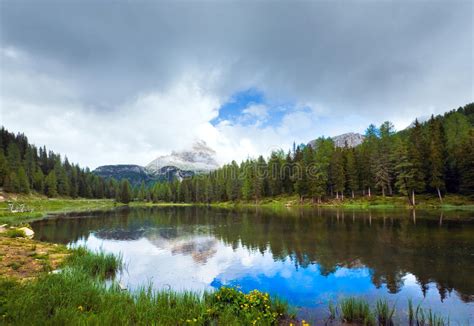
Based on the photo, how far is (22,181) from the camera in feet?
344

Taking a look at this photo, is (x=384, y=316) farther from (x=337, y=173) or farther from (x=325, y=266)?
(x=337, y=173)

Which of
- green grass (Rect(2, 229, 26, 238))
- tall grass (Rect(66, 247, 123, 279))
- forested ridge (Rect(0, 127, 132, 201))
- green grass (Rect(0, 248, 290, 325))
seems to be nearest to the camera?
green grass (Rect(0, 248, 290, 325))

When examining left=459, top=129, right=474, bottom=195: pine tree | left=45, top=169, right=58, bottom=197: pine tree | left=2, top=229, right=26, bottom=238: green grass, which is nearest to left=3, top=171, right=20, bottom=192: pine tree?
left=45, top=169, right=58, bottom=197: pine tree

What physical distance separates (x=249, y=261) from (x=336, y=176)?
233 ft

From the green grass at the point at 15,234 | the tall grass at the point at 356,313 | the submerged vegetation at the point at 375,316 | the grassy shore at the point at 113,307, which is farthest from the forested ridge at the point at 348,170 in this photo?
the green grass at the point at 15,234

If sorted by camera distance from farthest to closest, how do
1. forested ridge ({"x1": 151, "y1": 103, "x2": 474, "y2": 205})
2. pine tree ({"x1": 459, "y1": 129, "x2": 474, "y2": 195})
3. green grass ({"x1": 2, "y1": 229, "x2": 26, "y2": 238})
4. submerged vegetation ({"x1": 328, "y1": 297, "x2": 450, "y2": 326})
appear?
1. forested ridge ({"x1": 151, "y1": 103, "x2": 474, "y2": 205})
2. pine tree ({"x1": 459, "y1": 129, "x2": 474, "y2": 195})
3. green grass ({"x1": 2, "y1": 229, "x2": 26, "y2": 238})
4. submerged vegetation ({"x1": 328, "y1": 297, "x2": 450, "y2": 326})

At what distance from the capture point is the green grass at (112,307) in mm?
7504

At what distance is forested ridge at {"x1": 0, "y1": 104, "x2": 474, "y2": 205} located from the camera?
214 feet

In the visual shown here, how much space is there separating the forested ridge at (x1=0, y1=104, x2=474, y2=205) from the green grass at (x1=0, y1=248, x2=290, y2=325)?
6917 centimetres

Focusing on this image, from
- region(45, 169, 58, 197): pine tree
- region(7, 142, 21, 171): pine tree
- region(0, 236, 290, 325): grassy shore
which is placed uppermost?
region(7, 142, 21, 171): pine tree

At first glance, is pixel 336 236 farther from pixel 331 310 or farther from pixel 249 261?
pixel 331 310

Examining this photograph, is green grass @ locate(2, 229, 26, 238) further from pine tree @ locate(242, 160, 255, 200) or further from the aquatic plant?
pine tree @ locate(242, 160, 255, 200)

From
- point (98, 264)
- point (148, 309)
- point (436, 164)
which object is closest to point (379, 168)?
point (436, 164)

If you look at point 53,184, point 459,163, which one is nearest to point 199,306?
point 459,163
